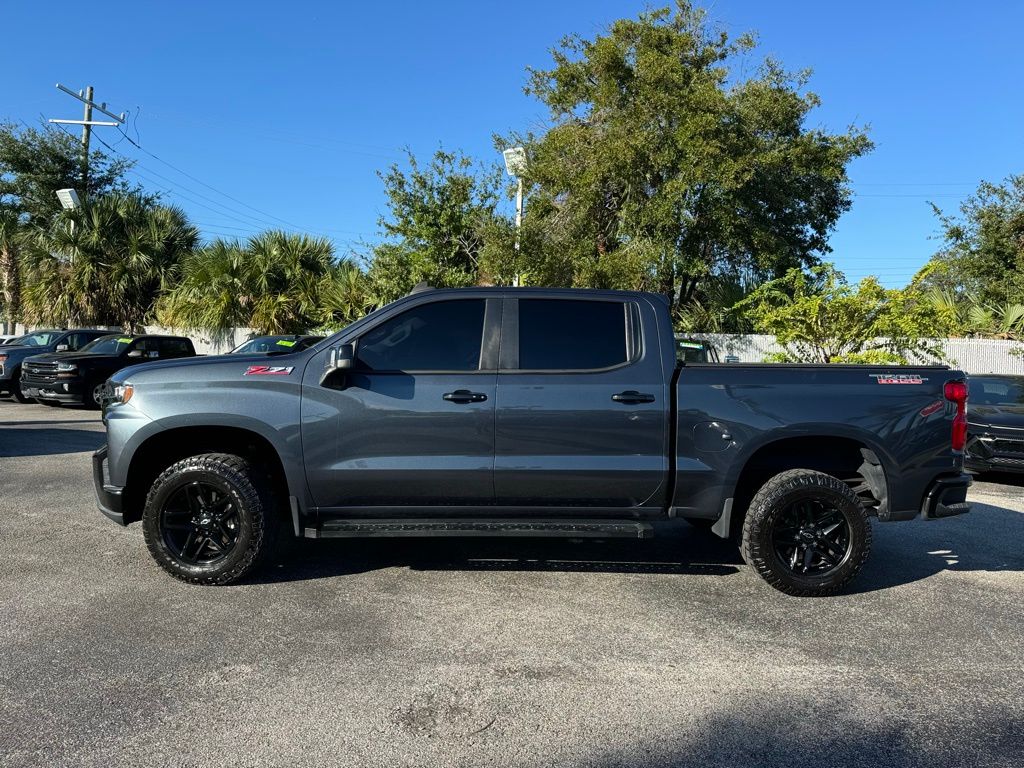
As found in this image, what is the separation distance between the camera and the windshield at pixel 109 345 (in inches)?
662

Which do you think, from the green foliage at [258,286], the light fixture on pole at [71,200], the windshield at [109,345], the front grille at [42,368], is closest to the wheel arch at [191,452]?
the front grille at [42,368]

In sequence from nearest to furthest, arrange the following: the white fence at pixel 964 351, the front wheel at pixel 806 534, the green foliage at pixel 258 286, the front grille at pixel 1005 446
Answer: the front wheel at pixel 806 534 < the front grille at pixel 1005 446 < the white fence at pixel 964 351 < the green foliage at pixel 258 286

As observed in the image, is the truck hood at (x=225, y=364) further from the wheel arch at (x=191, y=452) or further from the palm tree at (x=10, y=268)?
the palm tree at (x=10, y=268)

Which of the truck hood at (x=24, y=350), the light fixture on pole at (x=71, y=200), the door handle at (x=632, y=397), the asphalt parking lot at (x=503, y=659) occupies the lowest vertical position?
the asphalt parking lot at (x=503, y=659)

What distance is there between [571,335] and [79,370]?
538 inches

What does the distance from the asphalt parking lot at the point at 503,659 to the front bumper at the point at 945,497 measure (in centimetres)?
57

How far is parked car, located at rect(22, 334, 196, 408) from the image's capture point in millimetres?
15297

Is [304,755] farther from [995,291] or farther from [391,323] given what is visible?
[995,291]

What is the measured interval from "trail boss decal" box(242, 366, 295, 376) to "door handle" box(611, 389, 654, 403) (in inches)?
79.2

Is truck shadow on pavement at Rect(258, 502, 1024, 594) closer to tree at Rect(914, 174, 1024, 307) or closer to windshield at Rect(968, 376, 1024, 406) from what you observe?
windshield at Rect(968, 376, 1024, 406)

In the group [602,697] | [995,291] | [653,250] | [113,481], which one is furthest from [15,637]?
[995,291]

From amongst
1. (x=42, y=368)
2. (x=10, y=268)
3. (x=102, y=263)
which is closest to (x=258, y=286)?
(x=102, y=263)

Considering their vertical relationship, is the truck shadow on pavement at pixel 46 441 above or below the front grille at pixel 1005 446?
below

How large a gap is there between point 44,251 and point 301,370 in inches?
1008
